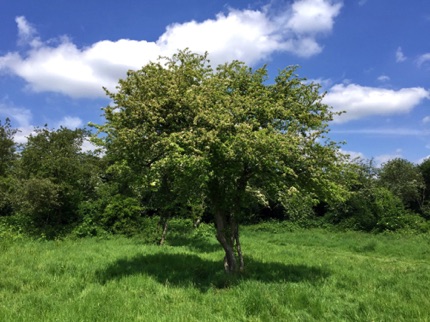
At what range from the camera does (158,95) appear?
13000mm

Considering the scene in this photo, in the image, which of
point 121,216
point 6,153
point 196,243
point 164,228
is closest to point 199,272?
point 196,243

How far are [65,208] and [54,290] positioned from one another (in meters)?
22.8

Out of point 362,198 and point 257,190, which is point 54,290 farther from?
point 362,198

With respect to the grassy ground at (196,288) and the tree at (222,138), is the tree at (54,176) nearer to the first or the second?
the grassy ground at (196,288)

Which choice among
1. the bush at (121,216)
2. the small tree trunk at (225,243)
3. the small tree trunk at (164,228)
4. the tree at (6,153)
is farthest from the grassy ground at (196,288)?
the tree at (6,153)

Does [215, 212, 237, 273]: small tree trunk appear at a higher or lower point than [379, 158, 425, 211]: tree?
lower

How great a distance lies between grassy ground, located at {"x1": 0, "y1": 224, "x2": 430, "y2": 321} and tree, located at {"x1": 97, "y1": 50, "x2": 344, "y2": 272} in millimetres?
2481

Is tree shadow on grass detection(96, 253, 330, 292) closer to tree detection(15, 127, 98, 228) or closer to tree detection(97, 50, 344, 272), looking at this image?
tree detection(97, 50, 344, 272)

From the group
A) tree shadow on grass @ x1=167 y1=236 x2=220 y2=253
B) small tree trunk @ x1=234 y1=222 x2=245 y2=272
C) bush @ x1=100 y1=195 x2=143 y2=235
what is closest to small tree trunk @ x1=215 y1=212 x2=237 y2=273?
small tree trunk @ x1=234 y1=222 x2=245 y2=272

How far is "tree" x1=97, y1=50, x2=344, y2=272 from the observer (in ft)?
39.3

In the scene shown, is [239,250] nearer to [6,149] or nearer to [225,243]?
[225,243]

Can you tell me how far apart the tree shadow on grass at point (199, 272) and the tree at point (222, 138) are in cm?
99

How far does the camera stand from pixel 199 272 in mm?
14867

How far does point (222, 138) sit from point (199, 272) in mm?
5912
